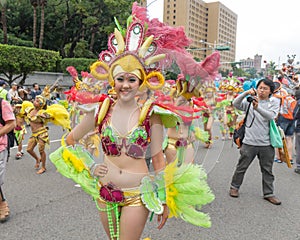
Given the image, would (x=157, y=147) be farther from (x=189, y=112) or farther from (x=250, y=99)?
(x=250, y=99)

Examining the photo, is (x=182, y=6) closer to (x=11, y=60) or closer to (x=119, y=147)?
(x=119, y=147)

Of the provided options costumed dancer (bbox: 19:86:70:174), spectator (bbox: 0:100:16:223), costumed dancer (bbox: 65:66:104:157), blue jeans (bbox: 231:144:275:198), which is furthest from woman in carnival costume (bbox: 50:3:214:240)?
costumed dancer (bbox: 19:86:70:174)

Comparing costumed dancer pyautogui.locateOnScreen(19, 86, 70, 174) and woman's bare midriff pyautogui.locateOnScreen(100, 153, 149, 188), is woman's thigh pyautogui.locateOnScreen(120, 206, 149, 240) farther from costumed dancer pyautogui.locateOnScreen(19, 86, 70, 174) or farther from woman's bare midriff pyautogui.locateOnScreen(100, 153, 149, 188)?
costumed dancer pyautogui.locateOnScreen(19, 86, 70, 174)

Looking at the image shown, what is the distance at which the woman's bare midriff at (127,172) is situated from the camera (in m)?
2.01

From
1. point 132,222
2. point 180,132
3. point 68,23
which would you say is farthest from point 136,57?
point 68,23

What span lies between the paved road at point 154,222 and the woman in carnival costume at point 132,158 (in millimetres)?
323

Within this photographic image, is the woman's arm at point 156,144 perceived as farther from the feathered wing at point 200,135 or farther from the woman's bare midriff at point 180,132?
the feathered wing at point 200,135

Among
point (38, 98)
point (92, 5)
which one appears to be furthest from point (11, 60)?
point (92, 5)

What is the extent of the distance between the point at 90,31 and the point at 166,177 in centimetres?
3155

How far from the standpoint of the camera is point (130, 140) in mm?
1980

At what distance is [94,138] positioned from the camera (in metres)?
2.33

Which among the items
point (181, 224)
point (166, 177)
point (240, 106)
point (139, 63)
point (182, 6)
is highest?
point (182, 6)

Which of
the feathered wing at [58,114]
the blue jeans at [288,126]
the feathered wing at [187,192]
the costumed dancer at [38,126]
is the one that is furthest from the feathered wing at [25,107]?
the blue jeans at [288,126]

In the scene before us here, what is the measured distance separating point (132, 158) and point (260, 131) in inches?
110
